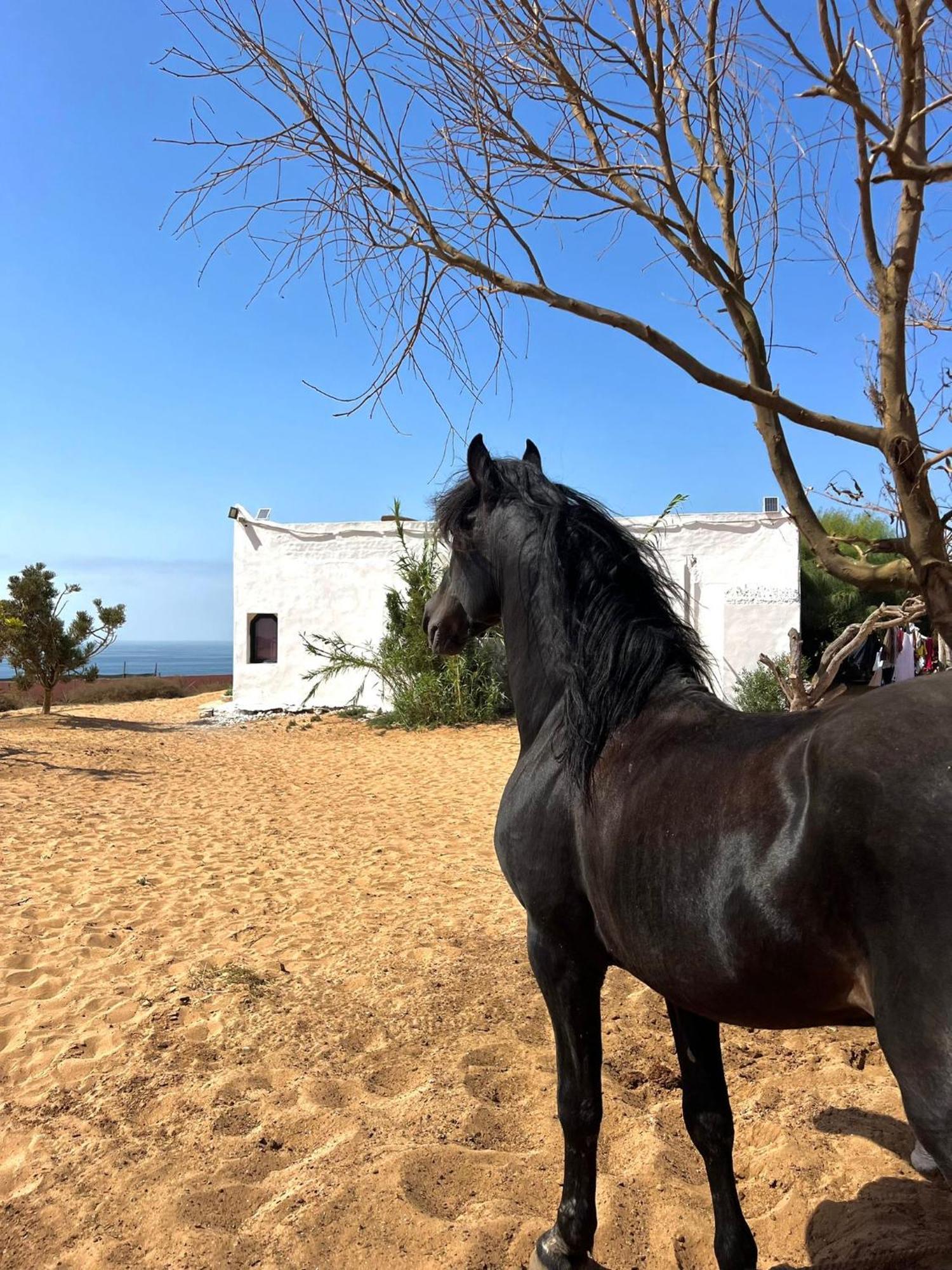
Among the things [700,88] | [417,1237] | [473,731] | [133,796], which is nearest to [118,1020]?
[417,1237]

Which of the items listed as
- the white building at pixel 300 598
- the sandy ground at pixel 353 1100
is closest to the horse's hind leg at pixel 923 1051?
the sandy ground at pixel 353 1100

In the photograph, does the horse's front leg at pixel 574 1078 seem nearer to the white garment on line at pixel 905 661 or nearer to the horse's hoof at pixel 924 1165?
the horse's hoof at pixel 924 1165

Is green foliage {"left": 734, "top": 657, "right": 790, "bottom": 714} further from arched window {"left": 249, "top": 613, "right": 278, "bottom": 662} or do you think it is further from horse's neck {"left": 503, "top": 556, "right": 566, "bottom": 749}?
horse's neck {"left": 503, "top": 556, "right": 566, "bottom": 749}

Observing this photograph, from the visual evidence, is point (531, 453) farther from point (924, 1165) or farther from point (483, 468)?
point (924, 1165)

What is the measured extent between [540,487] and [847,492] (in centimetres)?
159

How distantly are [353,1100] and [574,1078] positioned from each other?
1246 mm

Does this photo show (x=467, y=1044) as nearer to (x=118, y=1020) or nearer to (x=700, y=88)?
(x=118, y=1020)

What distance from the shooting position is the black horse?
126 centimetres

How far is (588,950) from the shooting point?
197 cm

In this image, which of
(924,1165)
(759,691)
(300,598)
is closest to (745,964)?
(924,1165)

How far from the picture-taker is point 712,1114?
207 centimetres

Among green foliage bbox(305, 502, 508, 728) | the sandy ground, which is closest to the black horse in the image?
the sandy ground

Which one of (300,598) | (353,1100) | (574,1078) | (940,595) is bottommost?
(353,1100)

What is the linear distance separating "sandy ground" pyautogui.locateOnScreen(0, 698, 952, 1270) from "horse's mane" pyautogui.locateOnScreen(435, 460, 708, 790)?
1.49 metres
